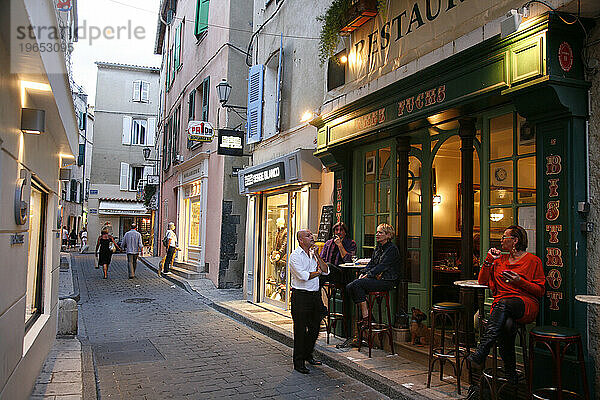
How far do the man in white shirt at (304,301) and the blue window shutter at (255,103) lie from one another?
637 centimetres

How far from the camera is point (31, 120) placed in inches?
174

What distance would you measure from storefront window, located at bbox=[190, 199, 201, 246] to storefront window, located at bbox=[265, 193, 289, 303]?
20.3ft

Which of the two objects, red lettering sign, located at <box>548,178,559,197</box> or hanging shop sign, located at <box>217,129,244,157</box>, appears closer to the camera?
red lettering sign, located at <box>548,178,559,197</box>

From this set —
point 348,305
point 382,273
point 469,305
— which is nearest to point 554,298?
point 469,305

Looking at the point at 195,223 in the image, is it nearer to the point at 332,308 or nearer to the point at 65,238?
the point at 332,308

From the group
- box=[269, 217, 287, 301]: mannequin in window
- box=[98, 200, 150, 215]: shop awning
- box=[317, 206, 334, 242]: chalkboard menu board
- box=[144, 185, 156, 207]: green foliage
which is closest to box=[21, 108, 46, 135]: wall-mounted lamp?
box=[317, 206, 334, 242]: chalkboard menu board

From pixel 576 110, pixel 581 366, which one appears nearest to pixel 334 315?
pixel 581 366

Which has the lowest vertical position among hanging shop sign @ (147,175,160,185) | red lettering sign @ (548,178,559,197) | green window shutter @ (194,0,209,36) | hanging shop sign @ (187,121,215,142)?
red lettering sign @ (548,178,559,197)

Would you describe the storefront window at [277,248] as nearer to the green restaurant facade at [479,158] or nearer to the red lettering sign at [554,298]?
the green restaurant facade at [479,158]

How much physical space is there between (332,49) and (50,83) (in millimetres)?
5378

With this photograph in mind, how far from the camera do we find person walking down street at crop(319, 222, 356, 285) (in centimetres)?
788

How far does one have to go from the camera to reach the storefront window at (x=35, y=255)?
19.5 ft

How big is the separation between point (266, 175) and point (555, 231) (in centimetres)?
716

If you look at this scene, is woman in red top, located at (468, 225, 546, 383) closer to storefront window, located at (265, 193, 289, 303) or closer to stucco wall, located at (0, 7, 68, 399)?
stucco wall, located at (0, 7, 68, 399)
